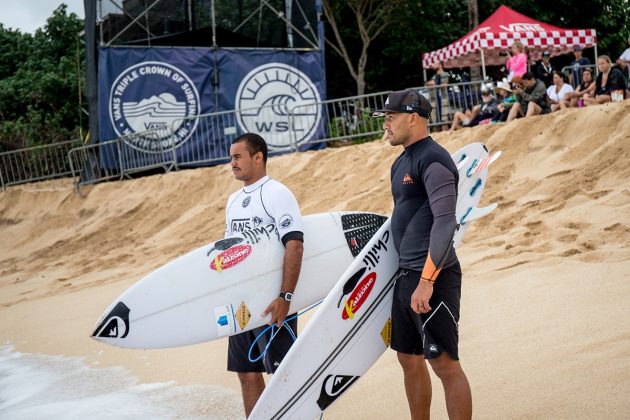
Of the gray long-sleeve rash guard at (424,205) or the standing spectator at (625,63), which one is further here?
the standing spectator at (625,63)

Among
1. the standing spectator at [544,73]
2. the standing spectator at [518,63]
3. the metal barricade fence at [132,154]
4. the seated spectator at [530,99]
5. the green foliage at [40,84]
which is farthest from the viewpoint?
the green foliage at [40,84]

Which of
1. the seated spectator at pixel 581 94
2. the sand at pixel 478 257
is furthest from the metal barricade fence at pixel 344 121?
the seated spectator at pixel 581 94

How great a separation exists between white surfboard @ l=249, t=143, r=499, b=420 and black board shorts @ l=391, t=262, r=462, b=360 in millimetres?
280

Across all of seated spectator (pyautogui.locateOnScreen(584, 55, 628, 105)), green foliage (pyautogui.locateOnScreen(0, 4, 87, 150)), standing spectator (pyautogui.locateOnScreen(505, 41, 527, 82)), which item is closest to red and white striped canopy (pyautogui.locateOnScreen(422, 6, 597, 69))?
standing spectator (pyautogui.locateOnScreen(505, 41, 527, 82))

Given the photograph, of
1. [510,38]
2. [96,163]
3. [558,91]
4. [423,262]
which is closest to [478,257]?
[423,262]

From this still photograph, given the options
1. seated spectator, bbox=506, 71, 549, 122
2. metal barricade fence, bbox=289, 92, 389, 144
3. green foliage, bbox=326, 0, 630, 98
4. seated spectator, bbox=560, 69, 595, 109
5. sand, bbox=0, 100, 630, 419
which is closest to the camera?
sand, bbox=0, 100, 630, 419

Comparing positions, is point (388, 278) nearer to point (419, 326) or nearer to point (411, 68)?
point (419, 326)

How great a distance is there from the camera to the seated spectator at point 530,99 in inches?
394

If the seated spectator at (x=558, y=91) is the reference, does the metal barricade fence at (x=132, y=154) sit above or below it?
below

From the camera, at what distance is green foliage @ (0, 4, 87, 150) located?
62.6 ft

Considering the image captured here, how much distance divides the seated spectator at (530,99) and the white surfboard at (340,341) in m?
6.67

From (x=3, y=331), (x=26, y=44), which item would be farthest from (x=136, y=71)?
(x=26, y=44)

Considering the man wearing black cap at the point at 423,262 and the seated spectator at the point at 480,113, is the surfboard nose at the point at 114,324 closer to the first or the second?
the man wearing black cap at the point at 423,262

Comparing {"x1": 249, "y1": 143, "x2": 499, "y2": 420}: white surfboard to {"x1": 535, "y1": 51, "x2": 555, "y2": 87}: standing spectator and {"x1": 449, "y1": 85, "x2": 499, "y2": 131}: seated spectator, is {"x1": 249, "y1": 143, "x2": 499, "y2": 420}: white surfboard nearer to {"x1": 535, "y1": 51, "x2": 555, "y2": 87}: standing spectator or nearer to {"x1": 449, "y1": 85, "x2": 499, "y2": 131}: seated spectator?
{"x1": 449, "y1": 85, "x2": 499, "y2": 131}: seated spectator
